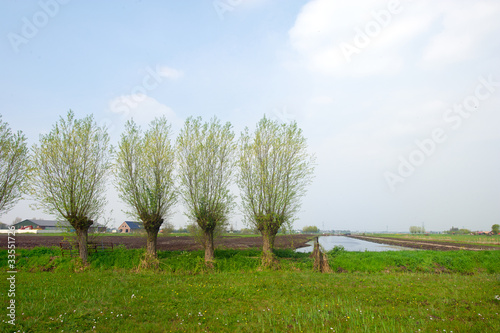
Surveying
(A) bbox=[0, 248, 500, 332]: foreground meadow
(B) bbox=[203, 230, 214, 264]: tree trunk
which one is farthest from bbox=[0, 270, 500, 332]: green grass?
(B) bbox=[203, 230, 214, 264]: tree trunk

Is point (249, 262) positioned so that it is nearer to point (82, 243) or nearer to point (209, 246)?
point (209, 246)

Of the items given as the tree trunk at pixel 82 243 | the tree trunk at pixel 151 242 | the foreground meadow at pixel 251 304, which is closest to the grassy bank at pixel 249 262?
the tree trunk at pixel 82 243

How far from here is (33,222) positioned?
112 metres

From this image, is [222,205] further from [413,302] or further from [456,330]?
[456,330]

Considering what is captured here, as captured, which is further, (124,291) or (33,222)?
(33,222)

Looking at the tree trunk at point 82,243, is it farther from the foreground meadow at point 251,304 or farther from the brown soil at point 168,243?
the brown soil at point 168,243

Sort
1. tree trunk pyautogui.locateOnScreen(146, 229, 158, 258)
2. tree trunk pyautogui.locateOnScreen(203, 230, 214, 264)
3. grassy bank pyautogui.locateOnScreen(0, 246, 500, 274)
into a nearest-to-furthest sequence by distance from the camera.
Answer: grassy bank pyautogui.locateOnScreen(0, 246, 500, 274), tree trunk pyautogui.locateOnScreen(203, 230, 214, 264), tree trunk pyautogui.locateOnScreen(146, 229, 158, 258)

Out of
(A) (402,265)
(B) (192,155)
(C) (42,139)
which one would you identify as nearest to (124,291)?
(B) (192,155)

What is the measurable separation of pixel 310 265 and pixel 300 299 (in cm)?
986

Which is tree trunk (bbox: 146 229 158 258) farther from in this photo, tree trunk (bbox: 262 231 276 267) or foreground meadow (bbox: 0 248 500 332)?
tree trunk (bbox: 262 231 276 267)

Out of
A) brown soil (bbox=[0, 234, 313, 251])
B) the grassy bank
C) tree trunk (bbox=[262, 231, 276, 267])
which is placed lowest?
brown soil (bbox=[0, 234, 313, 251])

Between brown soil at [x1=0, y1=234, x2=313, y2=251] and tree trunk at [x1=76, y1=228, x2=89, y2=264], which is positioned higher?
tree trunk at [x1=76, y1=228, x2=89, y2=264]

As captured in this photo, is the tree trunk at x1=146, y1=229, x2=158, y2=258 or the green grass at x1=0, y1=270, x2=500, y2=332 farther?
the tree trunk at x1=146, y1=229, x2=158, y2=258

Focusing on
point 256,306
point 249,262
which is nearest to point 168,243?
point 249,262
